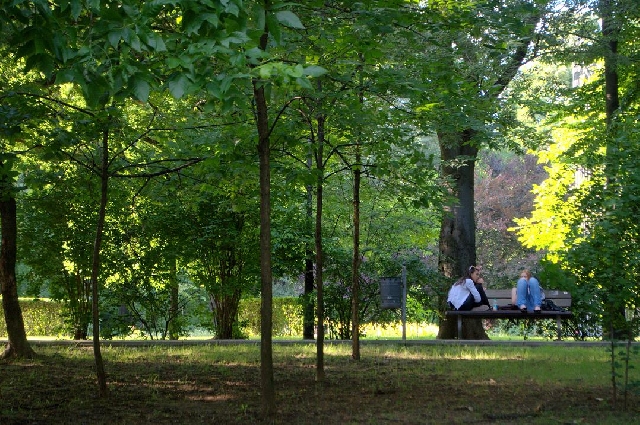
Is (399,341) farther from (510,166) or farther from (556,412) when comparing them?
(510,166)

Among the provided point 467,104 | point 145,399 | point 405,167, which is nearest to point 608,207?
point 467,104

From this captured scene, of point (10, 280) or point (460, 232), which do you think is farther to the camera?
point (460, 232)

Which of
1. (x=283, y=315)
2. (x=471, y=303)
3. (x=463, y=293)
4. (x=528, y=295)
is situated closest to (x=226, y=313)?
(x=283, y=315)

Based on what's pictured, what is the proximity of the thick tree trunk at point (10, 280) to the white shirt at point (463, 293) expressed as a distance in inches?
301

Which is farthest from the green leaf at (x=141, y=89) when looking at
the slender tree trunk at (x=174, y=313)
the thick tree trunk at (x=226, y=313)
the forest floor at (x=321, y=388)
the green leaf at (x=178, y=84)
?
the slender tree trunk at (x=174, y=313)

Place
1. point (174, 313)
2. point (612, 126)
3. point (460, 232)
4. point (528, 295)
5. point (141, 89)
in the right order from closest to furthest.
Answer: point (141, 89), point (612, 126), point (528, 295), point (174, 313), point (460, 232)

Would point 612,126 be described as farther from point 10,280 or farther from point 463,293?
point 10,280

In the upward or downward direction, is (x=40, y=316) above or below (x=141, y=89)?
below

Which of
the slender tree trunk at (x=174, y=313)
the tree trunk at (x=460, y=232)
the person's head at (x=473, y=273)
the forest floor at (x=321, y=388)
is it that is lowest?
the forest floor at (x=321, y=388)

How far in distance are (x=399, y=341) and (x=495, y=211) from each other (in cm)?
2264

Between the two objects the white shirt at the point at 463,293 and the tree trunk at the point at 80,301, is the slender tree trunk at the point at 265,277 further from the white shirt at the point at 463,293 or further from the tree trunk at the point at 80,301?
the tree trunk at the point at 80,301

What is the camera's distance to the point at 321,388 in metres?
8.48

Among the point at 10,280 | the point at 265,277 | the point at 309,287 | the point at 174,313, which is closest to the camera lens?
the point at 265,277

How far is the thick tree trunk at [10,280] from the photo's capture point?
10906 millimetres
